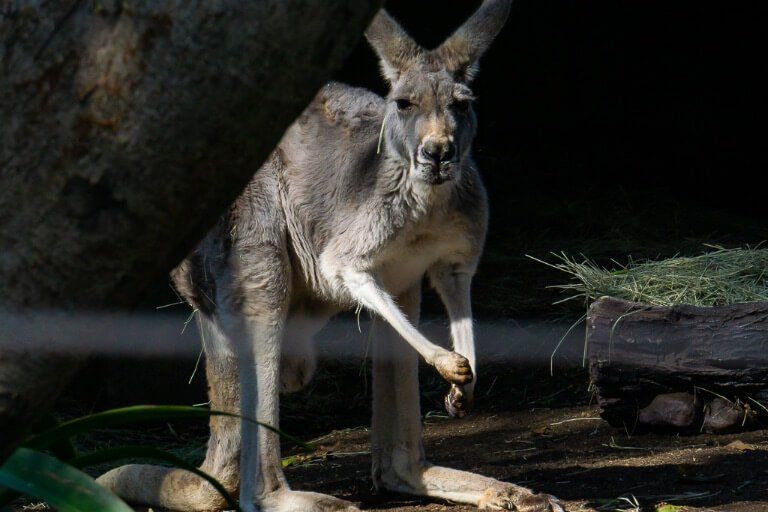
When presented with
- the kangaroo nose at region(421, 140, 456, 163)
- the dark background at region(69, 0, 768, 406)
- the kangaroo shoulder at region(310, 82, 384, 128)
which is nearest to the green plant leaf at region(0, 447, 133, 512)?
the kangaroo nose at region(421, 140, 456, 163)

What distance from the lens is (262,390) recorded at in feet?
13.9

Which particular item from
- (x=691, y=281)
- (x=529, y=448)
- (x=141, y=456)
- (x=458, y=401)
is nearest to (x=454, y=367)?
(x=458, y=401)

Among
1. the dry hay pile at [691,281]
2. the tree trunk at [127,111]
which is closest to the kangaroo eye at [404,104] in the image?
the dry hay pile at [691,281]

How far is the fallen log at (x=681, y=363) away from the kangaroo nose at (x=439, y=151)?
1.42 meters

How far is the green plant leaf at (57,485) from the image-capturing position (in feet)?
5.97

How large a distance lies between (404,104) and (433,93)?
13cm

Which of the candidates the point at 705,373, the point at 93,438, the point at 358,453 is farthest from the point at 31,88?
the point at 93,438

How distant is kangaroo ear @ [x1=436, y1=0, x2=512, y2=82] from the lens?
4.33m

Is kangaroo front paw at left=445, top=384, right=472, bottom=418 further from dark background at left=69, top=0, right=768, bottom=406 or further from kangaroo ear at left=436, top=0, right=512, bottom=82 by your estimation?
dark background at left=69, top=0, right=768, bottom=406

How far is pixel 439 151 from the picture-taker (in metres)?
3.96

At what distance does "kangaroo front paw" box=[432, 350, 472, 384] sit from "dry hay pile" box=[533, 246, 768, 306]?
1430 millimetres

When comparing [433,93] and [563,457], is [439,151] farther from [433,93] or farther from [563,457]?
[563,457]

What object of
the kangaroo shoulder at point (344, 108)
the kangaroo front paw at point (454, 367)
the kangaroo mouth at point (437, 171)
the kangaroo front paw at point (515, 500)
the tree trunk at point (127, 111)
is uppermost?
the kangaroo shoulder at point (344, 108)

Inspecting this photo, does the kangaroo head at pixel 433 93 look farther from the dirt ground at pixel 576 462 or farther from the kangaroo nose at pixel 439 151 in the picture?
the dirt ground at pixel 576 462
